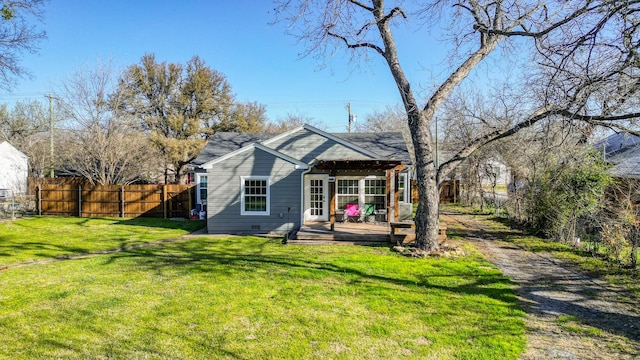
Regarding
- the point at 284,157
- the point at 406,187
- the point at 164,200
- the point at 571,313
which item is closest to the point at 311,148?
the point at 284,157

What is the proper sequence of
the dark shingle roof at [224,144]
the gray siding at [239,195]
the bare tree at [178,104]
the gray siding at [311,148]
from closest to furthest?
the gray siding at [239,195] → the gray siding at [311,148] → the dark shingle roof at [224,144] → the bare tree at [178,104]

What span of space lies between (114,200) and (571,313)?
62.8 feet

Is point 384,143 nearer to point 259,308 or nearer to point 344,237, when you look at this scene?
point 344,237

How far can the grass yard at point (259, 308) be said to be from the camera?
4.08m

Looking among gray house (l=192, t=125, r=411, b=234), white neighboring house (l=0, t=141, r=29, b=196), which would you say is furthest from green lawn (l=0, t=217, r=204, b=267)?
white neighboring house (l=0, t=141, r=29, b=196)

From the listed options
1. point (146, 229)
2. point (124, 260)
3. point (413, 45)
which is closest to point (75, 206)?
point (146, 229)

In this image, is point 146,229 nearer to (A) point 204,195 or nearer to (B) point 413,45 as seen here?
(A) point 204,195

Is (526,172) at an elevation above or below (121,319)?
above

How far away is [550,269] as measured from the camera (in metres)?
7.88

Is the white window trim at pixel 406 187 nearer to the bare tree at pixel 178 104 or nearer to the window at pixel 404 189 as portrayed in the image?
the window at pixel 404 189

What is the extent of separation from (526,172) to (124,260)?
1455cm

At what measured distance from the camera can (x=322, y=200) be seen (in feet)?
46.3

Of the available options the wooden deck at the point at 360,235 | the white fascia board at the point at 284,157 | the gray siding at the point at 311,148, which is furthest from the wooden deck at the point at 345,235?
the gray siding at the point at 311,148

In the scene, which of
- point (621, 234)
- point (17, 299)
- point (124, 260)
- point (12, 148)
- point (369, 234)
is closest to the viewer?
point (17, 299)
